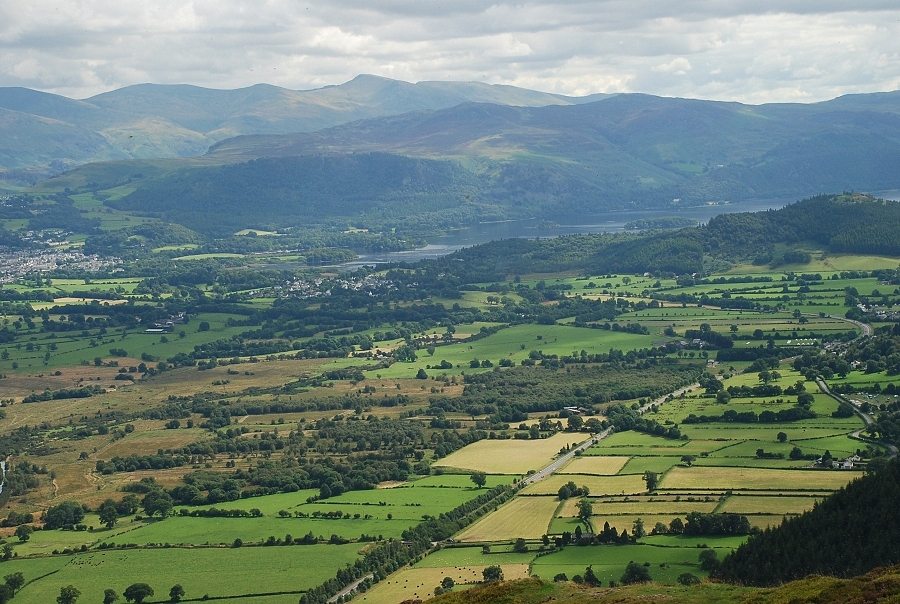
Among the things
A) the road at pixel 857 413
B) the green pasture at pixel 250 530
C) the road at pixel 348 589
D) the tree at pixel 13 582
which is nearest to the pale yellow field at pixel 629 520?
the green pasture at pixel 250 530

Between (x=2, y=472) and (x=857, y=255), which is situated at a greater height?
(x=857, y=255)

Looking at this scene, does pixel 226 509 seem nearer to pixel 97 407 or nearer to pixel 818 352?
pixel 97 407

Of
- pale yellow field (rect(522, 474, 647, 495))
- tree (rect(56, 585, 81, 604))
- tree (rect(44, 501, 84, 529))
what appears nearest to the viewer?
tree (rect(56, 585, 81, 604))

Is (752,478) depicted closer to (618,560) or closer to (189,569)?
(618,560)

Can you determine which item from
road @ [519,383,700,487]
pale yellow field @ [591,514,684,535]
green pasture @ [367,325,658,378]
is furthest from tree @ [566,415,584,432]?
green pasture @ [367,325,658,378]

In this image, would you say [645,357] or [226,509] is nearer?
[226,509]

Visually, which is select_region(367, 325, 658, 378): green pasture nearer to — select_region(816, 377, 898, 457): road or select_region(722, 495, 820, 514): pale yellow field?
select_region(816, 377, 898, 457): road

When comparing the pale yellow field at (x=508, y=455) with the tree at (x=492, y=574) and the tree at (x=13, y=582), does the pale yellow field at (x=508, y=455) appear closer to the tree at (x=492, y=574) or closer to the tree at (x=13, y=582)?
the tree at (x=492, y=574)

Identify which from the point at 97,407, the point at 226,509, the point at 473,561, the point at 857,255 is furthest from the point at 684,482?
the point at 857,255
